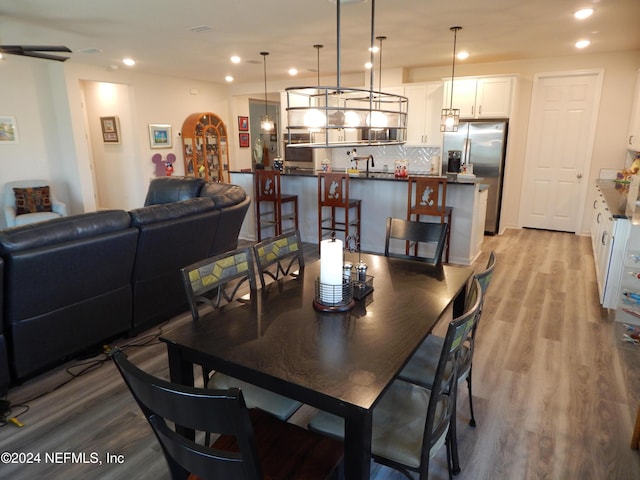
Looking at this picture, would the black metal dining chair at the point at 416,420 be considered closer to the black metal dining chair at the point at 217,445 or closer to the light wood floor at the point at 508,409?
the black metal dining chair at the point at 217,445

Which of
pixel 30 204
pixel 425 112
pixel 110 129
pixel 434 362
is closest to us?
pixel 434 362

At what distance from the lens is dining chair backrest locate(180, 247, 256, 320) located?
1.89m

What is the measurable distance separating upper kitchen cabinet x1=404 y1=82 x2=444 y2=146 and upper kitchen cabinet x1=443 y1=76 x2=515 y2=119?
193mm

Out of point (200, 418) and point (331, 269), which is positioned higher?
point (331, 269)

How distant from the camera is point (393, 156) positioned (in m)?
7.22

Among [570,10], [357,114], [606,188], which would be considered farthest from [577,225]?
[357,114]

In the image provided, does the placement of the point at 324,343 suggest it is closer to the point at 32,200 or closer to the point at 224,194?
the point at 224,194

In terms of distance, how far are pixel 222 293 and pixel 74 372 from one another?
4.53 ft

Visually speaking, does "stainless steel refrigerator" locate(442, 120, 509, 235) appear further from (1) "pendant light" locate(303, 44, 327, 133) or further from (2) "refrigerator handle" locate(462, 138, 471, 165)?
(1) "pendant light" locate(303, 44, 327, 133)

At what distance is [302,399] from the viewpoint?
130 cm

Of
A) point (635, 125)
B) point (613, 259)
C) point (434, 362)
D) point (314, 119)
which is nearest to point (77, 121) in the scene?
point (314, 119)

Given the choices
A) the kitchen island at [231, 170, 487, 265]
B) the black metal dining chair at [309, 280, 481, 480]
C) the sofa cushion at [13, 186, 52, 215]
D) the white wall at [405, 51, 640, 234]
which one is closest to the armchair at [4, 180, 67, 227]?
the sofa cushion at [13, 186, 52, 215]

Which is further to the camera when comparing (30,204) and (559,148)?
(559,148)

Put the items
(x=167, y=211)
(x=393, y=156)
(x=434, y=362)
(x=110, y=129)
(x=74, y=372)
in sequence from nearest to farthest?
(x=434, y=362)
(x=74, y=372)
(x=167, y=211)
(x=393, y=156)
(x=110, y=129)
